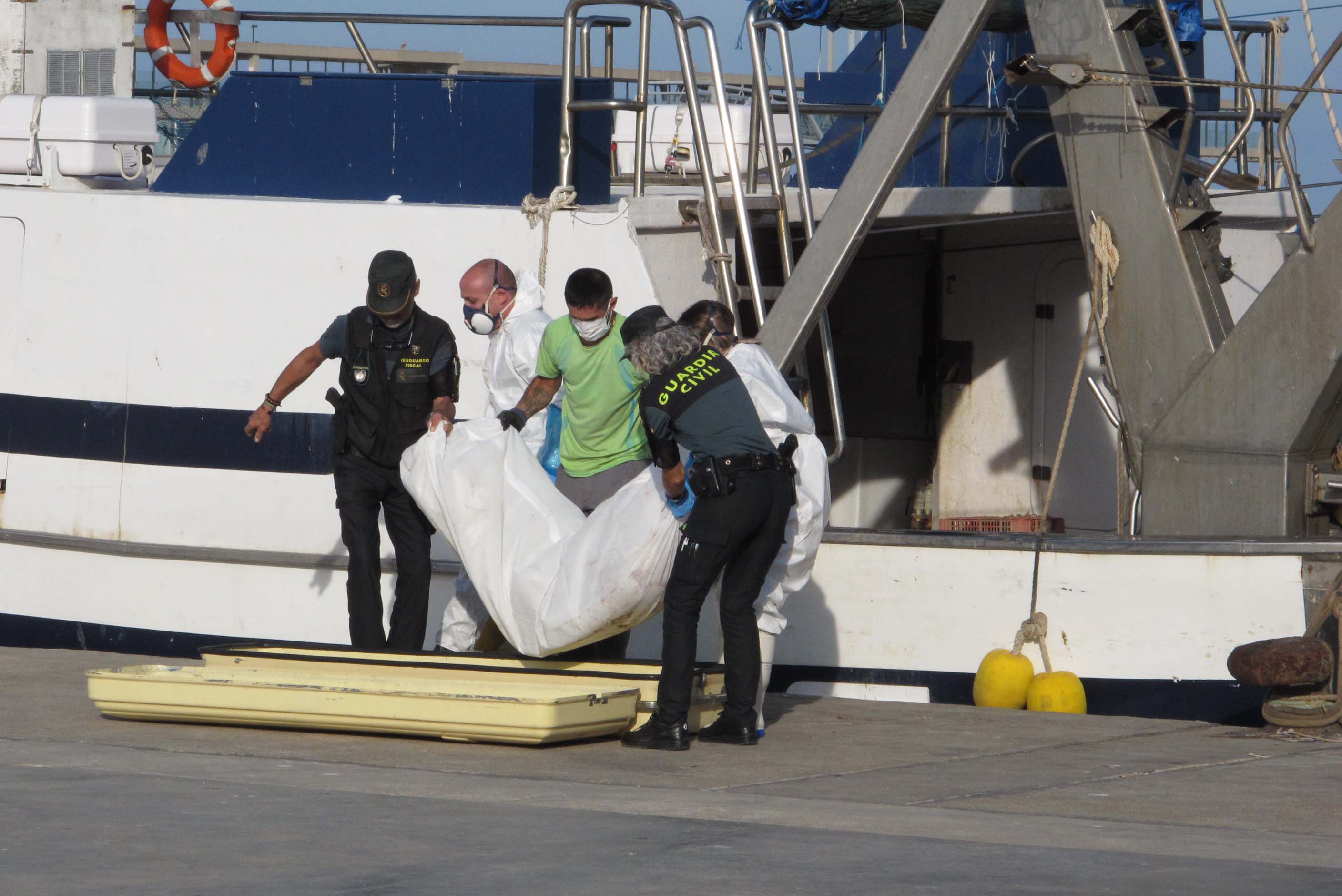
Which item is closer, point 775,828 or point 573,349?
point 775,828

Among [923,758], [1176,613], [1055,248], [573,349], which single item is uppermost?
[1055,248]

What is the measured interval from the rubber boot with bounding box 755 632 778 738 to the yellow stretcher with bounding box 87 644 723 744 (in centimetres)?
14

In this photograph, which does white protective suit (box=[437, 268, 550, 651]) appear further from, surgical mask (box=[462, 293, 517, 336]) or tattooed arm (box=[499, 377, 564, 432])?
tattooed arm (box=[499, 377, 564, 432])

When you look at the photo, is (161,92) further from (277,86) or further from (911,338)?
(911,338)

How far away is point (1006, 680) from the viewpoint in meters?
6.32

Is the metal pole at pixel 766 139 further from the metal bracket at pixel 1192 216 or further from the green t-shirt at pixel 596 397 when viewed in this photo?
the metal bracket at pixel 1192 216

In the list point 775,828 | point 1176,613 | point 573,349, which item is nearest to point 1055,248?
point 1176,613

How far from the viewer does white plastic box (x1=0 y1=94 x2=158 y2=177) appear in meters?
7.96

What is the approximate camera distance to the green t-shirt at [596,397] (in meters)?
5.82

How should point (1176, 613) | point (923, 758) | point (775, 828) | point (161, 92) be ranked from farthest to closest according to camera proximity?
point (161, 92), point (1176, 613), point (923, 758), point (775, 828)

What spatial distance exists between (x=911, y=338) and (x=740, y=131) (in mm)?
1534

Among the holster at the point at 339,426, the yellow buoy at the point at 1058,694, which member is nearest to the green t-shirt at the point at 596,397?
the holster at the point at 339,426

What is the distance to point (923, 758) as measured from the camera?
537cm

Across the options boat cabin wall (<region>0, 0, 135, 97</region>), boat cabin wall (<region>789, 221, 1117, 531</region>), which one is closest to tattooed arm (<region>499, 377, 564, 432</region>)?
boat cabin wall (<region>789, 221, 1117, 531</region>)
